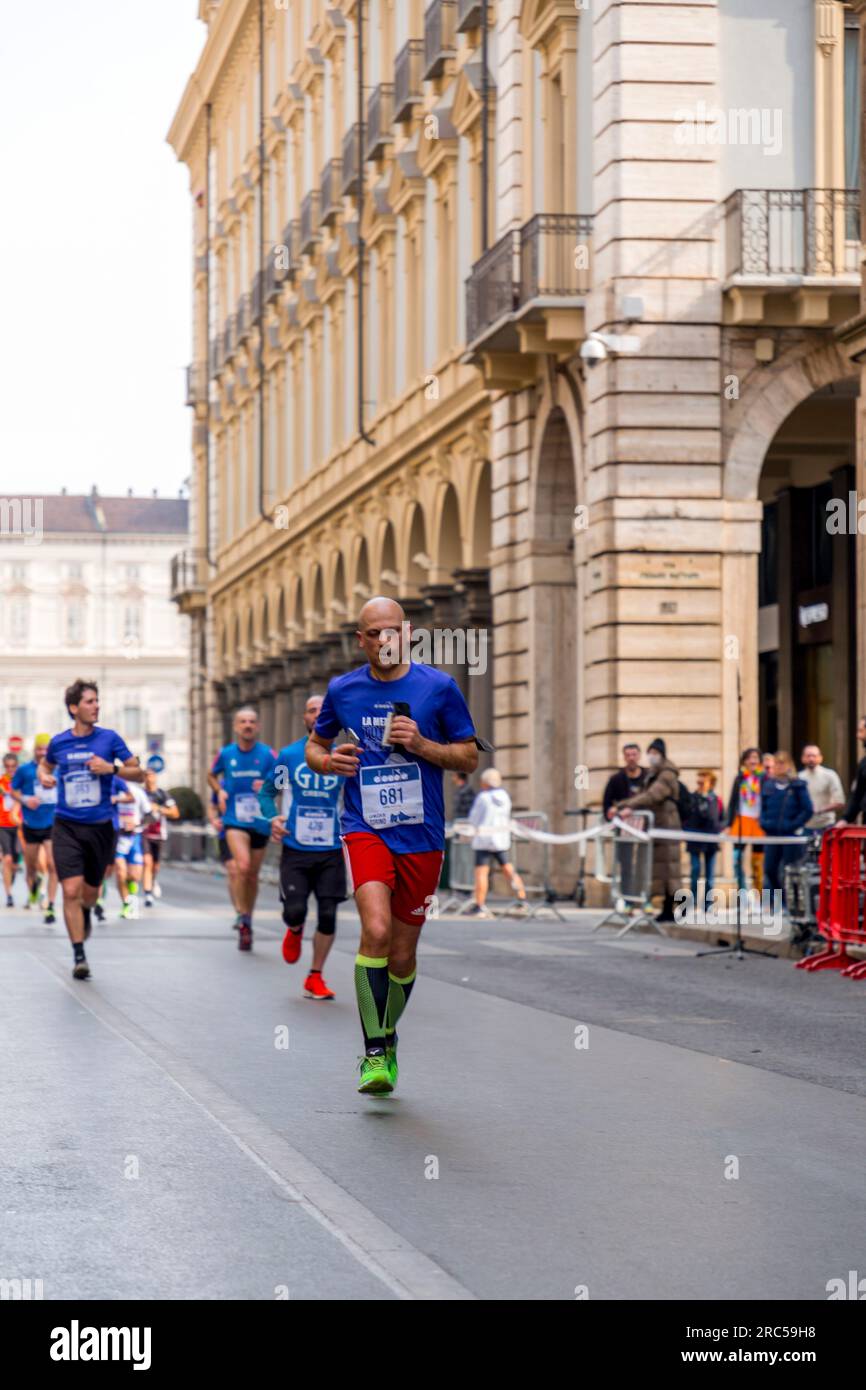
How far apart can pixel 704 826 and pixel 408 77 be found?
18020 mm

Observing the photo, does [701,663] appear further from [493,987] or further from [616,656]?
[493,987]

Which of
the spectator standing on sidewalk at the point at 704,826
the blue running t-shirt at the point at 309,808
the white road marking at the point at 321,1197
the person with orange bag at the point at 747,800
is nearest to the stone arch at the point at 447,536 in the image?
the spectator standing on sidewalk at the point at 704,826

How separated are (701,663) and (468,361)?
6.31 metres

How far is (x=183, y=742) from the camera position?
12175cm

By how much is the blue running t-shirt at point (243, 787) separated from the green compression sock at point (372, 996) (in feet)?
32.5

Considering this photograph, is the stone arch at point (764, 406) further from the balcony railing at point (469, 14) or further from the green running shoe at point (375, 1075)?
the green running shoe at point (375, 1075)

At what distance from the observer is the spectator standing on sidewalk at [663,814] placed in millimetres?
24016

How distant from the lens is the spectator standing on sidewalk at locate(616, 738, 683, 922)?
78.8ft

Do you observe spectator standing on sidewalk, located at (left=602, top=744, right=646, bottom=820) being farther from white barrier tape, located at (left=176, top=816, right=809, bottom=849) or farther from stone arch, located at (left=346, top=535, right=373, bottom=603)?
stone arch, located at (left=346, top=535, right=373, bottom=603)

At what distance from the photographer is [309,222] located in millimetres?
50719

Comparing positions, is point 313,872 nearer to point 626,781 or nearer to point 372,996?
point 372,996

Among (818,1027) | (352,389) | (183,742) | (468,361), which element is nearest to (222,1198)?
(818,1027)

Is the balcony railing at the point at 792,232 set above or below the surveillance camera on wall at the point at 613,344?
above

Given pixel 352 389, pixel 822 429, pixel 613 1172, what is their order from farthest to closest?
pixel 352 389 → pixel 822 429 → pixel 613 1172
